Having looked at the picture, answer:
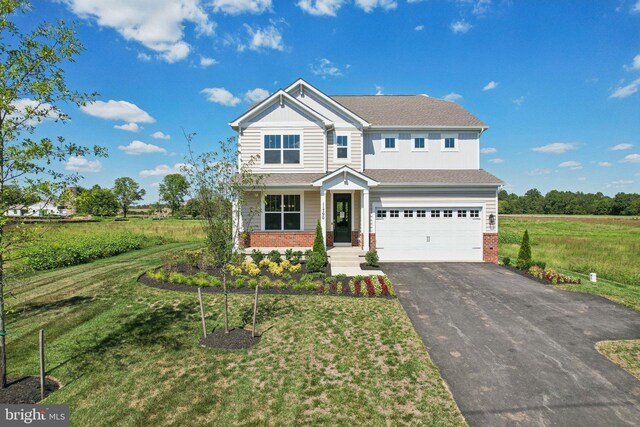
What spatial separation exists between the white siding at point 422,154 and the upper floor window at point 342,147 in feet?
4.16

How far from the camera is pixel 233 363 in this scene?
5730mm

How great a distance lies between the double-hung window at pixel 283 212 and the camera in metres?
15.5

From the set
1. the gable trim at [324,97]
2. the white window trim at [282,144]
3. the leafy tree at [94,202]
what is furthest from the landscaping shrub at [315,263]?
the gable trim at [324,97]

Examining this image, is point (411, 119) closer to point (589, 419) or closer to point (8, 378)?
point (589, 419)

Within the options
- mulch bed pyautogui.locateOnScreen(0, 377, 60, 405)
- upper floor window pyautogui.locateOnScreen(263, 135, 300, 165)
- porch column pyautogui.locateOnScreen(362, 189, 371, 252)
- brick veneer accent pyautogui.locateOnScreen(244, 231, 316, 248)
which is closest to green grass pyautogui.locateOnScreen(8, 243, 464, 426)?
mulch bed pyautogui.locateOnScreen(0, 377, 60, 405)

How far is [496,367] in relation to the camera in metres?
5.70

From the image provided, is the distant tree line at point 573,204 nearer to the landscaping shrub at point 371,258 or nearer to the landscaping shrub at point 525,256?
the landscaping shrub at point 525,256

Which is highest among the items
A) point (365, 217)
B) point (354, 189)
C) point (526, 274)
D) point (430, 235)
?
point (354, 189)

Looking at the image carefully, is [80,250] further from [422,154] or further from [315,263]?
[422,154]

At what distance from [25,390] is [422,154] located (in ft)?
56.0

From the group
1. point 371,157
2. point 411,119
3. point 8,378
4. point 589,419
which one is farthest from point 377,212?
point 8,378

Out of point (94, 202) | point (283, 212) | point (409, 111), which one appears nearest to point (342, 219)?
point (283, 212)

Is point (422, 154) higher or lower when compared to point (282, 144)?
lower

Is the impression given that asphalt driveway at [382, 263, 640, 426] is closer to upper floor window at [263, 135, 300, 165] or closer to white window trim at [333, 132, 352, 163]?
white window trim at [333, 132, 352, 163]
